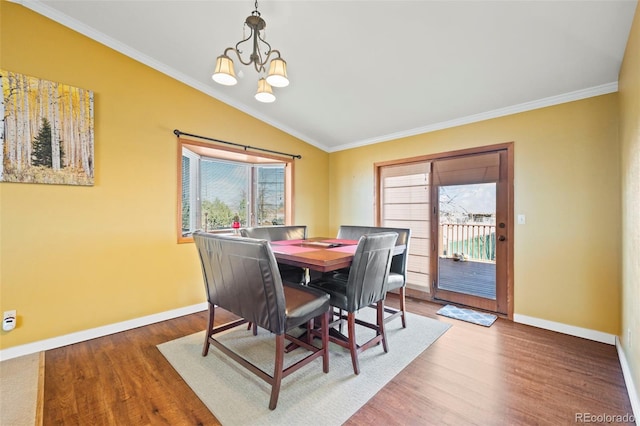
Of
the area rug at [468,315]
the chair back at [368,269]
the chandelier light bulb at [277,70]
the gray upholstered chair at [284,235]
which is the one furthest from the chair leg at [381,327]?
the chandelier light bulb at [277,70]

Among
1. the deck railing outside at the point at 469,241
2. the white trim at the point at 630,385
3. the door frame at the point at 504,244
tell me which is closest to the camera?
the white trim at the point at 630,385

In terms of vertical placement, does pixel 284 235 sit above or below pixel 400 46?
below

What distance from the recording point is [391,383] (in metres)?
1.89

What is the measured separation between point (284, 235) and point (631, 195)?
112 inches

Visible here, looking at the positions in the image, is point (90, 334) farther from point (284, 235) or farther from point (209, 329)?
point (284, 235)

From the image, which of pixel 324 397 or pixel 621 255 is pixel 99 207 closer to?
pixel 324 397

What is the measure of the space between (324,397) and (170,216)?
8.06 feet

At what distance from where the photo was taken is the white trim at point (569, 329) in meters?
2.44

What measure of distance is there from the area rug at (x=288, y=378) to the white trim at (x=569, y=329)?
96cm

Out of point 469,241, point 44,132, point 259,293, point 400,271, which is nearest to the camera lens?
point 259,293

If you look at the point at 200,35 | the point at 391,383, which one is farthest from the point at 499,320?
the point at 200,35

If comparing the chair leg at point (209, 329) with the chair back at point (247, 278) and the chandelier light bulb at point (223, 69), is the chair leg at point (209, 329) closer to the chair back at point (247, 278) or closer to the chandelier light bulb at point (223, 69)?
the chair back at point (247, 278)

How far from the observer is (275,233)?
3.11 metres

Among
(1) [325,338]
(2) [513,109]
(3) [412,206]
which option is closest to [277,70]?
(1) [325,338]
